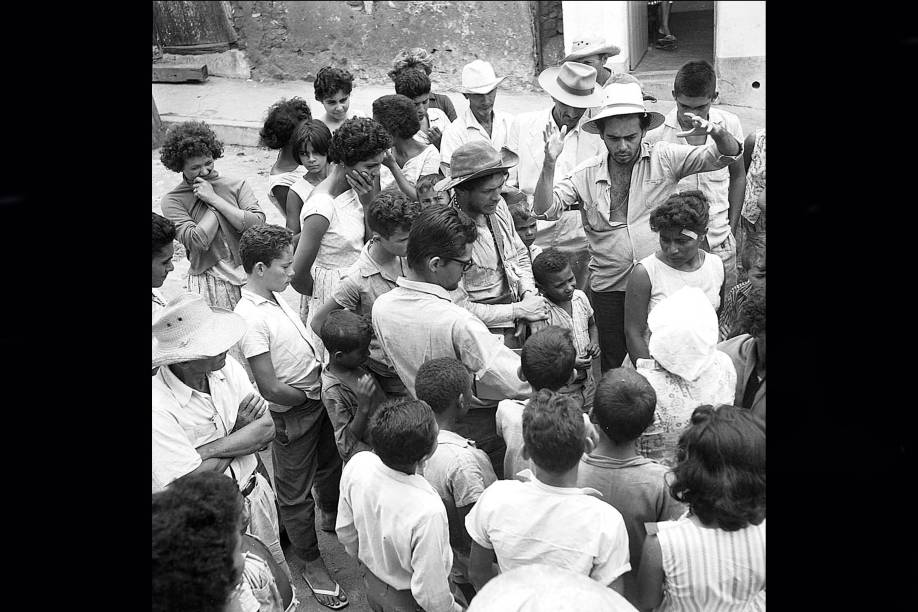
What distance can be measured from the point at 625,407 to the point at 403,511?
692 mm

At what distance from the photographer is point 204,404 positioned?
259cm

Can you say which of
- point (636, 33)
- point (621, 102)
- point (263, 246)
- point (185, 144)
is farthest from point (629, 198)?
point (636, 33)

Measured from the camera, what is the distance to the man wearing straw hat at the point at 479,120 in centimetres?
502

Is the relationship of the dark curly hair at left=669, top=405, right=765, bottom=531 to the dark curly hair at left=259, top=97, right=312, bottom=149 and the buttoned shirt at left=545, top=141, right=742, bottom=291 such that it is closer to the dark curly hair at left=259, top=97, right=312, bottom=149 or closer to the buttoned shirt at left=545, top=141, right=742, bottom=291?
the buttoned shirt at left=545, top=141, right=742, bottom=291

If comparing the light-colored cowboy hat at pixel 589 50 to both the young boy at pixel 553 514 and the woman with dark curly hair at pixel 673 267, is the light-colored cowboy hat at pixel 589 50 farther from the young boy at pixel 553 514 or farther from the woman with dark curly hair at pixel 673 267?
the young boy at pixel 553 514

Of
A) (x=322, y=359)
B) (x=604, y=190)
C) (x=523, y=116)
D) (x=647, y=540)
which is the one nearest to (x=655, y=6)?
(x=523, y=116)

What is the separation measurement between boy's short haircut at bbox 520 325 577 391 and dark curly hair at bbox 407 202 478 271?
1.53ft

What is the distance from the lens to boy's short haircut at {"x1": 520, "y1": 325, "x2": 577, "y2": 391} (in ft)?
9.27

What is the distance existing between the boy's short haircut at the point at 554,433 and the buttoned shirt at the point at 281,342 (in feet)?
4.02

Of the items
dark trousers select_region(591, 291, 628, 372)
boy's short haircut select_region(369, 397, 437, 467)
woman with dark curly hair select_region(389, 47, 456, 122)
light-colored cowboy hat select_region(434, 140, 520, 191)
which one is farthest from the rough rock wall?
boy's short haircut select_region(369, 397, 437, 467)

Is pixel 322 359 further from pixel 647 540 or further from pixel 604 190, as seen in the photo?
pixel 647 540

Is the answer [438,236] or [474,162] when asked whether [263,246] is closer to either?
[438,236]
